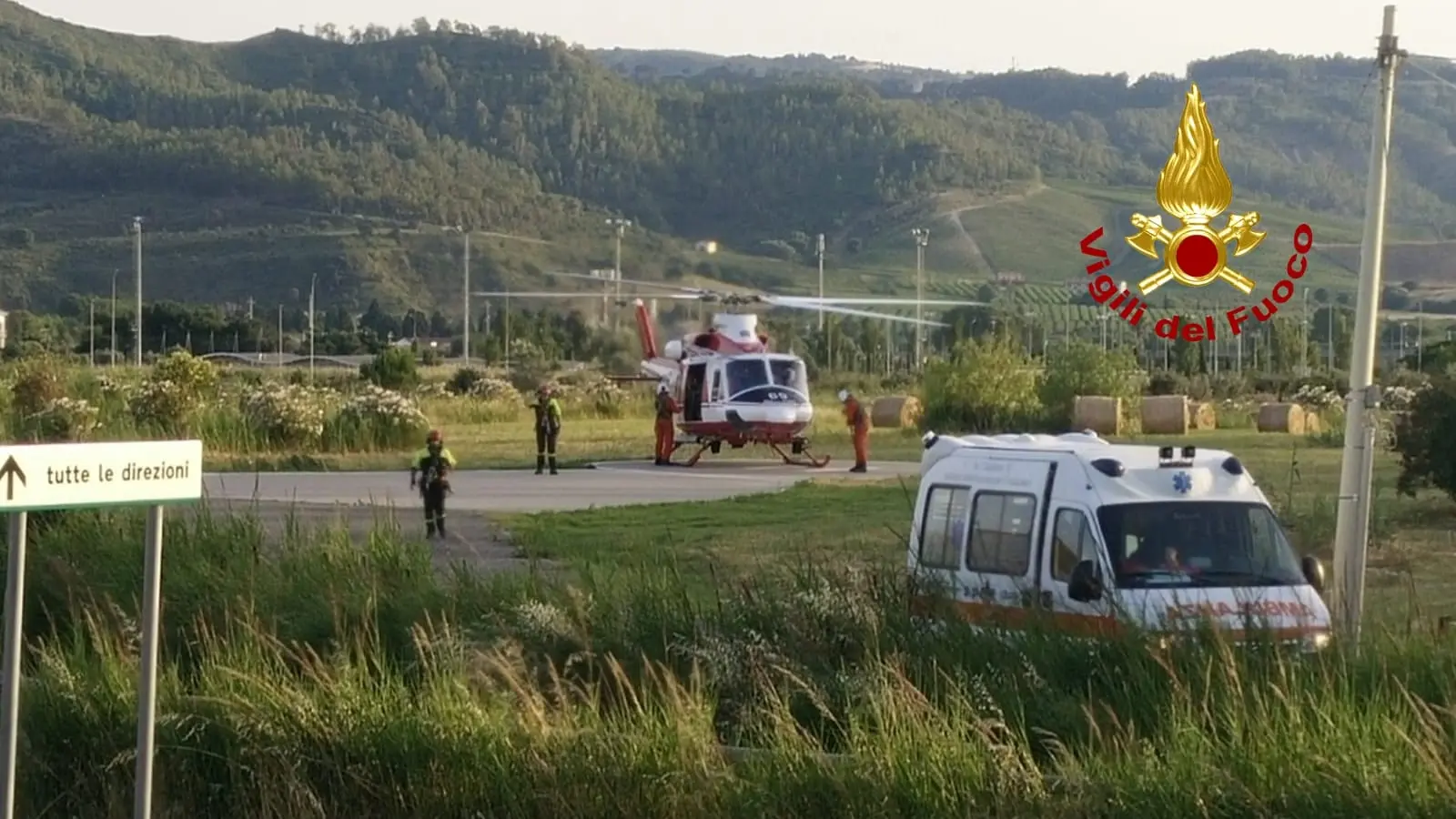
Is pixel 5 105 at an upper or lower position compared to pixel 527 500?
upper

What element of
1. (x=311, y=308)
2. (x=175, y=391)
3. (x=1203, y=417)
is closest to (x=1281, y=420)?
(x=1203, y=417)

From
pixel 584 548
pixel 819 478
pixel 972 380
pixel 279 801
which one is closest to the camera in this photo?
pixel 279 801

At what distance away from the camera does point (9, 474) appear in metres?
6.64

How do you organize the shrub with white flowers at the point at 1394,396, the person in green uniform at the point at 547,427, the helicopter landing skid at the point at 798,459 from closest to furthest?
the person in green uniform at the point at 547,427 < the helicopter landing skid at the point at 798,459 < the shrub with white flowers at the point at 1394,396

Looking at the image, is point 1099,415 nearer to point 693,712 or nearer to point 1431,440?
point 1431,440

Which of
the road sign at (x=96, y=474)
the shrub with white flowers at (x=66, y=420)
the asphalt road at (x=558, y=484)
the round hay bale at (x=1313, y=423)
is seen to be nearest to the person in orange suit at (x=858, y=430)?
the asphalt road at (x=558, y=484)

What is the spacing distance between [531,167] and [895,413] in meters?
63.9

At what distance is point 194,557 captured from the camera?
45.6 ft

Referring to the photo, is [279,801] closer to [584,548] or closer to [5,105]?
[584,548]

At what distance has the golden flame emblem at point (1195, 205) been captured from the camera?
50.2 ft

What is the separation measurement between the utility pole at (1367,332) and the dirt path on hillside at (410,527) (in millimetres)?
5225

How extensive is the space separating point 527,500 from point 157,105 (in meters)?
107

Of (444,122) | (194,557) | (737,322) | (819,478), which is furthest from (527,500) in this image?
(444,122)

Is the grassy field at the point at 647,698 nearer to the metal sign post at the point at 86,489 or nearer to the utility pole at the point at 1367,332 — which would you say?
the utility pole at the point at 1367,332
